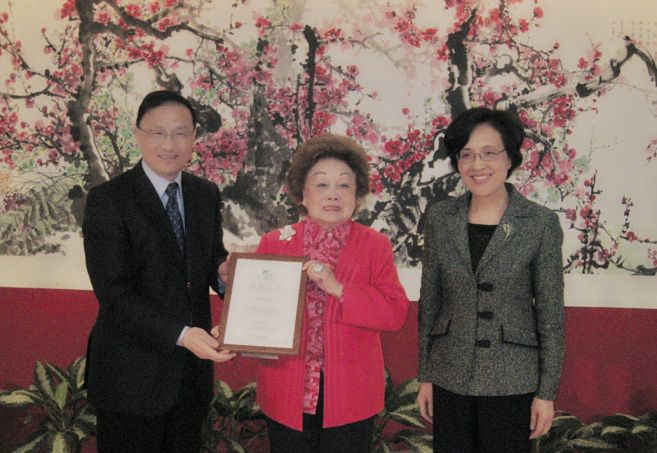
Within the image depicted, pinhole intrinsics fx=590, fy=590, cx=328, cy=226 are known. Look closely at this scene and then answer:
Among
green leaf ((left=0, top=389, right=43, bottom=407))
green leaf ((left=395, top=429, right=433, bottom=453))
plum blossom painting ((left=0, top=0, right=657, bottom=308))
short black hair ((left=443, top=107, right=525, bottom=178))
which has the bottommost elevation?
green leaf ((left=395, top=429, right=433, bottom=453))

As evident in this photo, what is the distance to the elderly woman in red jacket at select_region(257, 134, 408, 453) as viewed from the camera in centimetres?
199

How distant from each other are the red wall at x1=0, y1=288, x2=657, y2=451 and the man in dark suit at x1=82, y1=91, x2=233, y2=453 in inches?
53.8

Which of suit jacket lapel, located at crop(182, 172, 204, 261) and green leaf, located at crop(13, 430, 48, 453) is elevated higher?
suit jacket lapel, located at crop(182, 172, 204, 261)

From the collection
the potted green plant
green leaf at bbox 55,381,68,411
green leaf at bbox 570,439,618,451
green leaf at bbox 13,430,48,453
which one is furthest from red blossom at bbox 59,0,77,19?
green leaf at bbox 570,439,618,451

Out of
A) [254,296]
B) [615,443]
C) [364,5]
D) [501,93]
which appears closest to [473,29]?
[501,93]

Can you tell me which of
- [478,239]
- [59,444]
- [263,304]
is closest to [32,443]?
[59,444]

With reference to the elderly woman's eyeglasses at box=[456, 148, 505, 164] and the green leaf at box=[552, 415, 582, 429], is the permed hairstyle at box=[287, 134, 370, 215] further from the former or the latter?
the green leaf at box=[552, 415, 582, 429]

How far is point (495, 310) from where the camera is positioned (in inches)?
76.9

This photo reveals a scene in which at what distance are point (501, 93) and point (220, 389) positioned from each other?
2317 mm

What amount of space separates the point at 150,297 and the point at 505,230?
1234 millimetres

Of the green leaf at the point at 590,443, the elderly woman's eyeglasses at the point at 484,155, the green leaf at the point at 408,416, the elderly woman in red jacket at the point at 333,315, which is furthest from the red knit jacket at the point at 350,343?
the green leaf at the point at 590,443

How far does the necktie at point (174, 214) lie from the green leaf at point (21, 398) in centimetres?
164

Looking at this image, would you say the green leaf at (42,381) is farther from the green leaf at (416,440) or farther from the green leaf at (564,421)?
the green leaf at (564,421)

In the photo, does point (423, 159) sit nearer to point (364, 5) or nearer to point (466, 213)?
point (364, 5)
